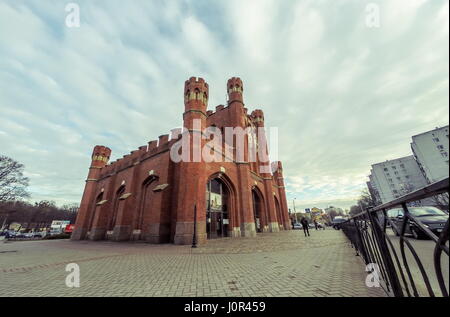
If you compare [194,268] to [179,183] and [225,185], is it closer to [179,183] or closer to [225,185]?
[179,183]

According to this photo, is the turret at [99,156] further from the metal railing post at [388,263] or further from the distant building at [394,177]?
the distant building at [394,177]

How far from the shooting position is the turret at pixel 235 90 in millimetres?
22516

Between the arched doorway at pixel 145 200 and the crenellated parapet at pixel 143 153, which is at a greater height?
the crenellated parapet at pixel 143 153

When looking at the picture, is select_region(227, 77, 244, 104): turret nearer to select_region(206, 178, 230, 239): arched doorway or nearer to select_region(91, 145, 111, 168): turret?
select_region(206, 178, 230, 239): arched doorway

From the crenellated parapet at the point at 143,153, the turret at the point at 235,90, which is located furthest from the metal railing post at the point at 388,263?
the turret at the point at 235,90

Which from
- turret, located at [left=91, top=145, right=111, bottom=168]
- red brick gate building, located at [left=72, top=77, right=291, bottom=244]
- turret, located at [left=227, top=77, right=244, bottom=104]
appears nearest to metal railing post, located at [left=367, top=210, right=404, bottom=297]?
red brick gate building, located at [left=72, top=77, right=291, bottom=244]

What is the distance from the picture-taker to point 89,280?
4.48 m

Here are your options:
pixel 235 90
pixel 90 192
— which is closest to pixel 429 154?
pixel 235 90

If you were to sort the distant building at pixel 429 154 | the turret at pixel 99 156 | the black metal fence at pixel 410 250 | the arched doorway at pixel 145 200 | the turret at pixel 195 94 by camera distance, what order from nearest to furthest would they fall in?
the black metal fence at pixel 410 250 → the turret at pixel 195 94 → the arched doorway at pixel 145 200 → the turret at pixel 99 156 → the distant building at pixel 429 154

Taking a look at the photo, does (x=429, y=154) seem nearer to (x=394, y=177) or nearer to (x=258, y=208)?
(x=394, y=177)

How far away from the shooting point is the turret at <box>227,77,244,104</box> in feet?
73.9

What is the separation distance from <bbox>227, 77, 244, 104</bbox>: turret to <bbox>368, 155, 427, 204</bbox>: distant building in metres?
55.3

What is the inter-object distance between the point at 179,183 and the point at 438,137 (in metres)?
47.9

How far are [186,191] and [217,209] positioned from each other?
4.98 m
